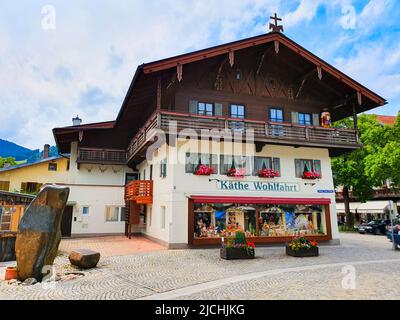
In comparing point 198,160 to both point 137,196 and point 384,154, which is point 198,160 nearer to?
point 137,196

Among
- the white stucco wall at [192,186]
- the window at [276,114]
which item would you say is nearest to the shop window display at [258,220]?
the white stucco wall at [192,186]

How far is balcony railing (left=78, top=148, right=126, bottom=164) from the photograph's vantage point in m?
26.0

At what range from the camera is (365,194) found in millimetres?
35625

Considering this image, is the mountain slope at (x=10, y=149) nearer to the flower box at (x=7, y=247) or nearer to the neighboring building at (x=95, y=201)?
the neighboring building at (x=95, y=201)

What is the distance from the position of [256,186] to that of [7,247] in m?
13.0

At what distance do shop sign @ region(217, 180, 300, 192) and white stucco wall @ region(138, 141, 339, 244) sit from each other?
0.19 metres

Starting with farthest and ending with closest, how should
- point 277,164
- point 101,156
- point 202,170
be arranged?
point 101,156, point 277,164, point 202,170

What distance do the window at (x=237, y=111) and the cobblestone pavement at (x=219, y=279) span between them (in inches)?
367

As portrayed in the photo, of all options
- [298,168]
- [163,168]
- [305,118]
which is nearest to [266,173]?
[298,168]

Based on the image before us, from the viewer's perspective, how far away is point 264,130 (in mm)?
18609

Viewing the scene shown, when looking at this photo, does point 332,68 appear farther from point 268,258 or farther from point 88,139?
point 88,139

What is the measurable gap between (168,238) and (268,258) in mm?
5554
